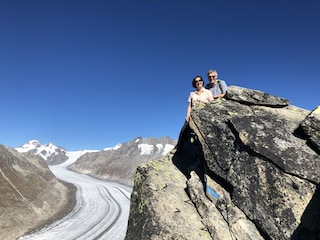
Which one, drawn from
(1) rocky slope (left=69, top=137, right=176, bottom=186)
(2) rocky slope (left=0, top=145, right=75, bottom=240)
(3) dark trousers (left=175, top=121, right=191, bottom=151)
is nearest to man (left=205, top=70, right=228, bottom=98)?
(3) dark trousers (left=175, top=121, right=191, bottom=151)

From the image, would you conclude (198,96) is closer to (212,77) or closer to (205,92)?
(205,92)

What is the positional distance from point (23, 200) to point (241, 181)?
1254 inches

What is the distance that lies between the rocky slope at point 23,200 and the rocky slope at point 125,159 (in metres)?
30.2

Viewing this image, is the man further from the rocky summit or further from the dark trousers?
the dark trousers

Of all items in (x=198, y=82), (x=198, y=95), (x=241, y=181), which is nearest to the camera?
(x=241, y=181)

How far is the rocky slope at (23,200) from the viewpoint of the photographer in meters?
27.2

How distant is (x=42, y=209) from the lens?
33938 millimetres

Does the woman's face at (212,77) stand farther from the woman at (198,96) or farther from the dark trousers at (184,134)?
the dark trousers at (184,134)

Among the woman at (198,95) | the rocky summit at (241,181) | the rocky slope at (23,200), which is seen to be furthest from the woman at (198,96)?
the rocky slope at (23,200)

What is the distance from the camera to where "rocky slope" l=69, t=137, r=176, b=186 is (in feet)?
267

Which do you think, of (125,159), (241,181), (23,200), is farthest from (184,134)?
(125,159)

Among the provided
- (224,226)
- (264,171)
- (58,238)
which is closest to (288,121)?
(264,171)

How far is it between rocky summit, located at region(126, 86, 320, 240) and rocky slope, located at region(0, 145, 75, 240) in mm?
20662

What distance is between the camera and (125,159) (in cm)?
10050
